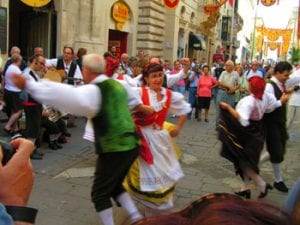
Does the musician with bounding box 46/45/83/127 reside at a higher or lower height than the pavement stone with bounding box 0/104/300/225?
higher

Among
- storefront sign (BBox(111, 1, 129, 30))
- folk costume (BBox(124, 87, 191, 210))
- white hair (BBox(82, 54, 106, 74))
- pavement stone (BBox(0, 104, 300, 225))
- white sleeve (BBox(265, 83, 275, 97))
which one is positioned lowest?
pavement stone (BBox(0, 104, 300, 225))

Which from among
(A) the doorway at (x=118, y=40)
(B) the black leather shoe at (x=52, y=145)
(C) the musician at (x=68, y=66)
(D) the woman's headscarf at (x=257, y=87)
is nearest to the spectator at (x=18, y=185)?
(D) the woman's headscarf at (x=257, y=87)

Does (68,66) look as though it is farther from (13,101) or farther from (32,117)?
(32,117)

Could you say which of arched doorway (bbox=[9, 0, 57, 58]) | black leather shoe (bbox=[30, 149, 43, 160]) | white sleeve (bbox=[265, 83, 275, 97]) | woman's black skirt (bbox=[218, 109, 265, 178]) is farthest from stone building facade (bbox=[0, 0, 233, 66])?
woman's black skirt (bbox=[218, 109, 265, 178])

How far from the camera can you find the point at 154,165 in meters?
4.34

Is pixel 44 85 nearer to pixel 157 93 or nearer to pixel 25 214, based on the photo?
pixel 157 93

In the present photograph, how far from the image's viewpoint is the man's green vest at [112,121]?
12.0 ft

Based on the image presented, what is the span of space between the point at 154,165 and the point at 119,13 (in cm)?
1464

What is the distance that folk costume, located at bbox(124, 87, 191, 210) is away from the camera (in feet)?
14.2

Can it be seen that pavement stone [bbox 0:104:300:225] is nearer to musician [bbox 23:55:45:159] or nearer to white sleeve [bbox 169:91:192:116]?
musician [bbox 23:55:45:159]

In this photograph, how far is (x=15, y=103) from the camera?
8398 millimetres

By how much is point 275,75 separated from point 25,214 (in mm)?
4860

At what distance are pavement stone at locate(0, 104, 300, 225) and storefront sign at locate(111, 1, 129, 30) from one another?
376 inches

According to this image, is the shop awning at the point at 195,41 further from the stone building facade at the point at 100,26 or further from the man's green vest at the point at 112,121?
the man's green vest at the point at 112,121
